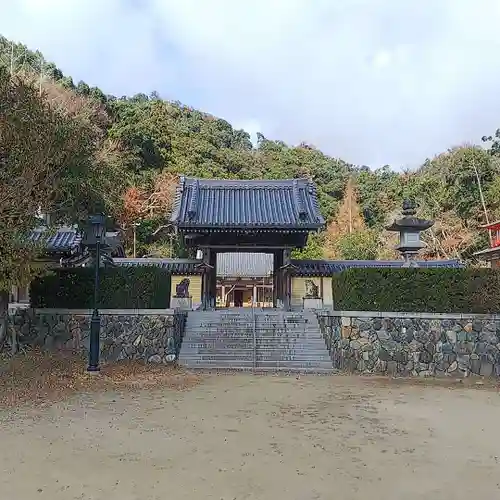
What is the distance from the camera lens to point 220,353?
12680 millimetres

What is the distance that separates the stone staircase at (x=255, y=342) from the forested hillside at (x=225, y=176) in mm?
13969

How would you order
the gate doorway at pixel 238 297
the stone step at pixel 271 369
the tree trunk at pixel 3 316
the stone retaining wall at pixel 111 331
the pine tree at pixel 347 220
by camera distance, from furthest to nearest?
1. the pine tree at pixel 347 220
2. the gate doorway at pixel 238 297
3. the stone retaining wall at pixel 111 331
4. the stone step at pixel 271 369
5. the tree trunk at pixel 3 316

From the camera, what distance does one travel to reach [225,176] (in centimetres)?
3878

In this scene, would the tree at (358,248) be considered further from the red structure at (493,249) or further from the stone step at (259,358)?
the stone step at (259,358)

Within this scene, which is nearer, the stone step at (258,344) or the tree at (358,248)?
the stone step at (258,344)

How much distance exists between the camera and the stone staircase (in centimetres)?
1213

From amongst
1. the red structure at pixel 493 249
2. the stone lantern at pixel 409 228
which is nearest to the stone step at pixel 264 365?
the stone lantern at pixel 409 228

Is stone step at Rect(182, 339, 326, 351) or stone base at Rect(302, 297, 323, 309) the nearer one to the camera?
stone step at Rect(182, 339, 326, 351)

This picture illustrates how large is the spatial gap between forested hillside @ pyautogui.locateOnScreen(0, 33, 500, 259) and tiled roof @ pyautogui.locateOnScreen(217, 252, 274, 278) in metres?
2.61

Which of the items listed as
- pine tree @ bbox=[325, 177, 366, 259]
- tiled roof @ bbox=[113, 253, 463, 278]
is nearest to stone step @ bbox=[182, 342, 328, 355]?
tiled roof @ bbox=[113, 253, 463, 278]

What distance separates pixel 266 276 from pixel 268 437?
25326 mm

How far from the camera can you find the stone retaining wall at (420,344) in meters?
11.1

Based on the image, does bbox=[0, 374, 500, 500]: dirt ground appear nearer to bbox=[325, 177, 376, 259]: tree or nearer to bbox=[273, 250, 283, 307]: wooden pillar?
bbox=[273, 250, 283, 307]: wooden pillar

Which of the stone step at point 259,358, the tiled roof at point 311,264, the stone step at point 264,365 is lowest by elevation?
the stone step at point 264,365
